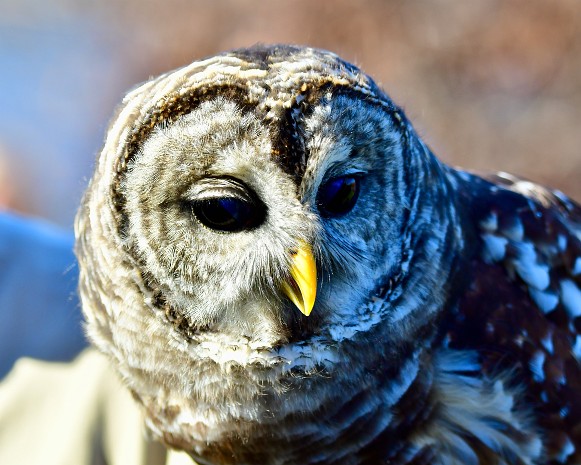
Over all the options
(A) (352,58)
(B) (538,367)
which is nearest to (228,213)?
(B) (538,367)

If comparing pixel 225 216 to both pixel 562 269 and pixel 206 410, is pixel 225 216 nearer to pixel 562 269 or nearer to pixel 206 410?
pixel 206 410

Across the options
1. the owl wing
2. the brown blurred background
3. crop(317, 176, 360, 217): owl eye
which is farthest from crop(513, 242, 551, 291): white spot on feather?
the brown blurred background

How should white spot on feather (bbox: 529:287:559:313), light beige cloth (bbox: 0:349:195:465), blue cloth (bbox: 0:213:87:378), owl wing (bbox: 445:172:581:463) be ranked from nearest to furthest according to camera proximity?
owl wing (bbox: 445:172:581:463), white spot on feather (bbox: 529:287:559:313), light beige cloth (bbox: 0:349:195:465), blue cloth (bbox: 0:213:87:378)

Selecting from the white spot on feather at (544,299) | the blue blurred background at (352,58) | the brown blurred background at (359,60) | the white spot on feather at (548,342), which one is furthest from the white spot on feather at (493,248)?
the brown blurred background at (359,60)

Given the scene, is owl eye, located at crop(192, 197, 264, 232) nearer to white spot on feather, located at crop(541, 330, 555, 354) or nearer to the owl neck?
the owl neck

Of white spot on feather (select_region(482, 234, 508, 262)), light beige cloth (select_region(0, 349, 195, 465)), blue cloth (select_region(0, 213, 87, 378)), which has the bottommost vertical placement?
light beige cloth (select_region(0, 349, 195, 465))

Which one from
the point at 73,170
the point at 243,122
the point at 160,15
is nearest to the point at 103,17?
the point at 160,15
